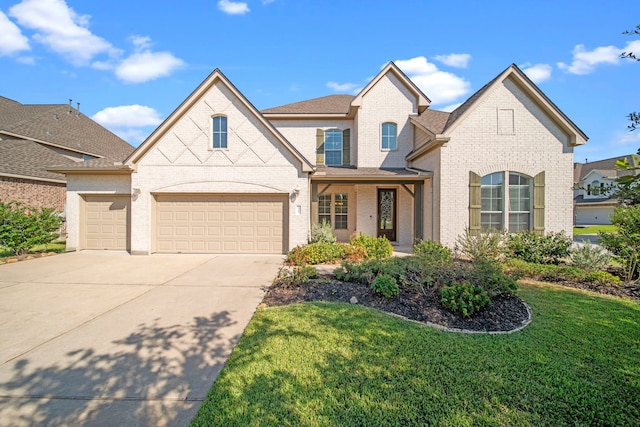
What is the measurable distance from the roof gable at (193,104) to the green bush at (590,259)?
870 centimetres

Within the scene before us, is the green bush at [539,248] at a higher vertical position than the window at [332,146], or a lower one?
lower

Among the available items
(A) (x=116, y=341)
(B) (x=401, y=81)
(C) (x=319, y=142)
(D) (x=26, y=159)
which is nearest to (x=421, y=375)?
(A) (x=116, y=341)

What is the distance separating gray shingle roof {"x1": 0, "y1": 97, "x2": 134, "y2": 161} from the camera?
21.2 meters

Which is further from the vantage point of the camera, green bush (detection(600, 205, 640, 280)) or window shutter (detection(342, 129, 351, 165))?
window shutter (detection(342, 129, 351, 165))

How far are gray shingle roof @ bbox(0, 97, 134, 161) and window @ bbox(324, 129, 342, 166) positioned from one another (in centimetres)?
1413

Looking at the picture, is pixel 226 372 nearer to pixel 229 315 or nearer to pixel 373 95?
pixel 229 315

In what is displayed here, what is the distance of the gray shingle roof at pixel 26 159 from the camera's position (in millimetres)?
16578

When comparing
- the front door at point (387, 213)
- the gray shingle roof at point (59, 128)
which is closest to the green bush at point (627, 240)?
the front door at point (387, 213)

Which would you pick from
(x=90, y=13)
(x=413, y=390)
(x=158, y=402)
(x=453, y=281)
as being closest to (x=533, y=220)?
(x=453, y=281)

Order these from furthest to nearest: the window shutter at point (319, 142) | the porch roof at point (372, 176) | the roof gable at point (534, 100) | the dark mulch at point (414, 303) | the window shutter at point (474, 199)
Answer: the window shutter at point (319, 142), the porch roof at point (372, 176), the window shutter at point (474, 199), the roof gable at point (534, 100), the dark mulch at point (414, 303)

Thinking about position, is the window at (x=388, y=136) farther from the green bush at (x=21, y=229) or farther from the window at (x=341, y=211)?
the green bush at (x=21, y=229)

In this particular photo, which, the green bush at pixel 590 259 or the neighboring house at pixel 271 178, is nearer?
the green bush at pixel 590 259

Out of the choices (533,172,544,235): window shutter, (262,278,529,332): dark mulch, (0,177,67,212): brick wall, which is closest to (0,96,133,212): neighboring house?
(0,177,67,212): brick wall

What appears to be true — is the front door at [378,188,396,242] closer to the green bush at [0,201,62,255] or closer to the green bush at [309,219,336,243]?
the green bush at [309,219,336,243]
